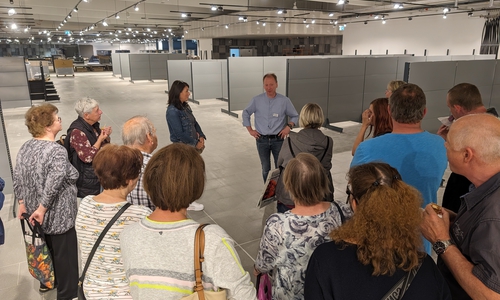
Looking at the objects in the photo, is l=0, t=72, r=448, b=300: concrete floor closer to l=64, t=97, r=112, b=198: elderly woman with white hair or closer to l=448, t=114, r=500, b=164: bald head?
l=64, t=97, r=112, b=198: elderly woman with white hair

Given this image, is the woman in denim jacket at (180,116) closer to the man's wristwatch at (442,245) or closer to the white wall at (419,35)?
the man's wristwatch at (442,245)

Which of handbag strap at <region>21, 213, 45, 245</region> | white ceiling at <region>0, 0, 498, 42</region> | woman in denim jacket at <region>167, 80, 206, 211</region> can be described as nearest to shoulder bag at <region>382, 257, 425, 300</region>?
handbag strap at <region>21, 213, 45, 245</region>

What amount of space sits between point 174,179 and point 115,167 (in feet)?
1.87

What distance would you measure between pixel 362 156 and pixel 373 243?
3.18 feet

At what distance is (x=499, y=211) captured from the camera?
1.12 metres

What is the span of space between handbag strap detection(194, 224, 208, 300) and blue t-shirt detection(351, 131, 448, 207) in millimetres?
1166

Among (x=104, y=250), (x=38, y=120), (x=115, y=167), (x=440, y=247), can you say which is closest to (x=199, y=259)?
(x=104, y=250)

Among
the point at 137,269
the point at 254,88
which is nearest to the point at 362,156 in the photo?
the point at 137,269

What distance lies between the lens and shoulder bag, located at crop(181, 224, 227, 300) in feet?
3.75

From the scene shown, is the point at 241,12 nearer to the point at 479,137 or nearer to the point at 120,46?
the point at 479,137

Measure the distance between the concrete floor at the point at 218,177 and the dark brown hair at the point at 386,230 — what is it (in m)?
2.06

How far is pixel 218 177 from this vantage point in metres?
5.39

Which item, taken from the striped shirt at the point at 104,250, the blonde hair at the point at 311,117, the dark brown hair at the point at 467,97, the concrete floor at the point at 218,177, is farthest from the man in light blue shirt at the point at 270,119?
the striped shirt at the point at 104,250

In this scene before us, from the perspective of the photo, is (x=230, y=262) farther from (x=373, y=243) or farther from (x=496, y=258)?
(x=496, y=258)
